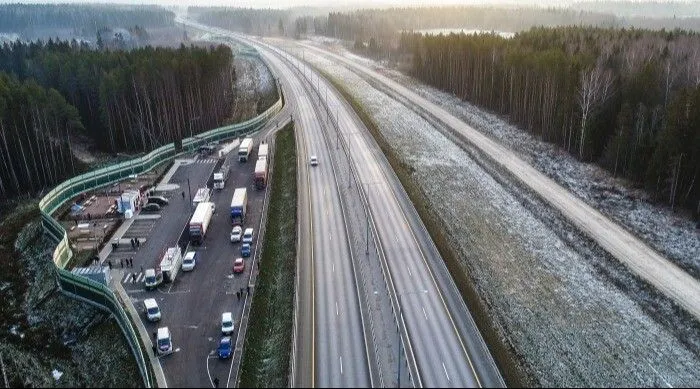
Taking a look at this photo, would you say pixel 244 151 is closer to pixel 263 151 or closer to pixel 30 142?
Result: pixel 263 151

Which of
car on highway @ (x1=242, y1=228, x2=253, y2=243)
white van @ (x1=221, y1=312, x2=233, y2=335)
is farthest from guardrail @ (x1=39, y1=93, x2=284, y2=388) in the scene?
car on highway @ (x1=242, y1=228, x2=253, y2=243)

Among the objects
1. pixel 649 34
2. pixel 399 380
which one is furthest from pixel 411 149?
pixel 649 34

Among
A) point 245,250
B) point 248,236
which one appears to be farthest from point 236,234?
point 245,250

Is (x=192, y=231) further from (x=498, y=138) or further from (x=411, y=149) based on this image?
(x=498, y=138)

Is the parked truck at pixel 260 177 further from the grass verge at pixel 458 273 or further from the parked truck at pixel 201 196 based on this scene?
the grass verge at pixel 458 273

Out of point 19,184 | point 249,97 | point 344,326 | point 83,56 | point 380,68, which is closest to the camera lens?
point 344,326

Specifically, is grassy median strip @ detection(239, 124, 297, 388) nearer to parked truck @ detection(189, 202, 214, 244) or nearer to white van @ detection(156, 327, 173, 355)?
white van @ detection(156, 327, 173, 355)
